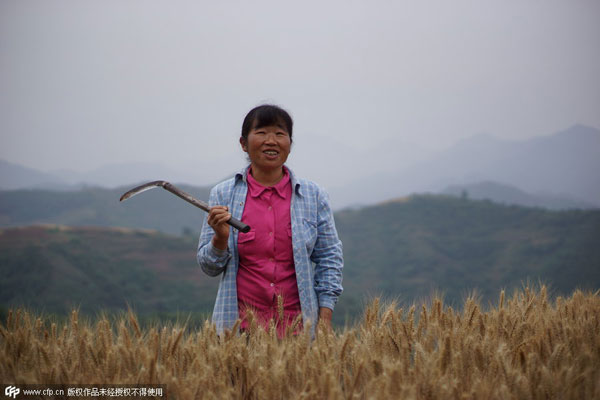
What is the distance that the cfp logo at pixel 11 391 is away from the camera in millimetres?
2752

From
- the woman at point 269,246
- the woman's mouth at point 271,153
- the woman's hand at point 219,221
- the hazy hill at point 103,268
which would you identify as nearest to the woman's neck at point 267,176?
the woman at point 269,246

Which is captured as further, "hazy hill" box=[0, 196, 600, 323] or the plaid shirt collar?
"hazy hill" box=[0, 196, 600, 323]

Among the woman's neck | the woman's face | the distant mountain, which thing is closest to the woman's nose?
the woman's face

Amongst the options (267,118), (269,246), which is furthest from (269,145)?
(269,246)

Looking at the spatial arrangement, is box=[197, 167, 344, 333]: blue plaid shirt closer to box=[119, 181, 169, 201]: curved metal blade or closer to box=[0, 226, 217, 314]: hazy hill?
box=[119, 181, 169, 201]: curved metal blade

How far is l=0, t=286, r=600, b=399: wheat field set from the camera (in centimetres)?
255

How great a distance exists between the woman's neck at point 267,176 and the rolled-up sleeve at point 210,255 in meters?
0.26

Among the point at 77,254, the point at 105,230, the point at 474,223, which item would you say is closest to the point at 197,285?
the point at 77,254

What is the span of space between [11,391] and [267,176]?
167cm

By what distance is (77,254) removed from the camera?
6669 centimetres

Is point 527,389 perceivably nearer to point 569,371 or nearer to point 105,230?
point 569,371

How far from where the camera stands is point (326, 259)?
3.48 meters

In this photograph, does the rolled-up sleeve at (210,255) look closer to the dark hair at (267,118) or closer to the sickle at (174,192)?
the sickle at (174,192)

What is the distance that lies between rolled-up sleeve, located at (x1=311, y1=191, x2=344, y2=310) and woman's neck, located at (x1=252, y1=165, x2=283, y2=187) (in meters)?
0.28
